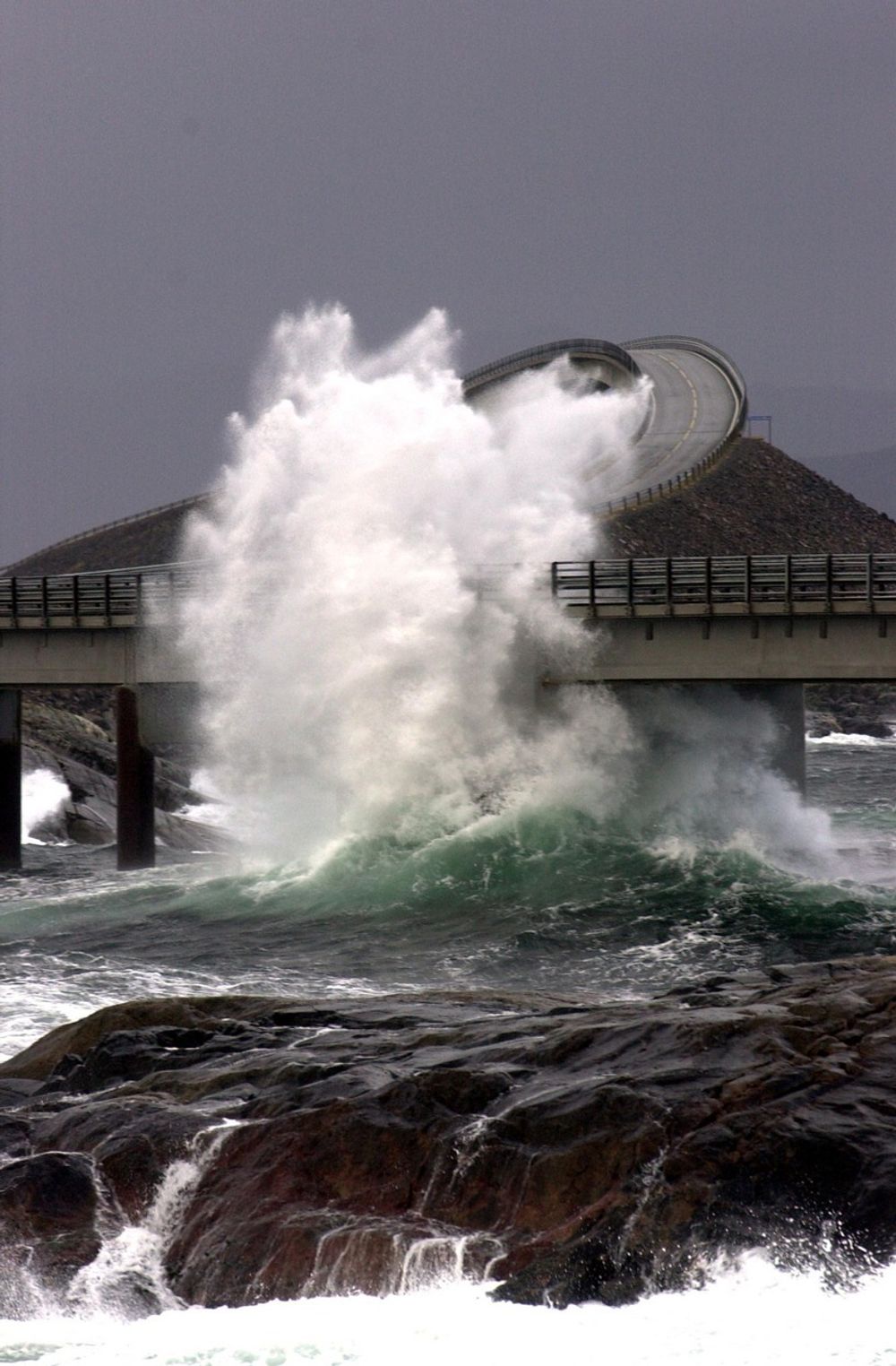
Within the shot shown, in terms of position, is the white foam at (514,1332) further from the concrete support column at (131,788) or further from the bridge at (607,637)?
the concrete support column at (131,788)

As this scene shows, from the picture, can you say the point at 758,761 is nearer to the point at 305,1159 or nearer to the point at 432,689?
the point at 432,689

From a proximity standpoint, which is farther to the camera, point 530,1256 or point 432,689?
point 432,689

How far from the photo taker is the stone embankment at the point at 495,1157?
1102 cm

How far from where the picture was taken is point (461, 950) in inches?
1019

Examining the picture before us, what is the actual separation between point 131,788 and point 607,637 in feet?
37.2

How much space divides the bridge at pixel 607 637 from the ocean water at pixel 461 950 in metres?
2.83

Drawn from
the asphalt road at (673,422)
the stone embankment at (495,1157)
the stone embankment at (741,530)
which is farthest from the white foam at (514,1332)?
the asphalt road at (673,422)

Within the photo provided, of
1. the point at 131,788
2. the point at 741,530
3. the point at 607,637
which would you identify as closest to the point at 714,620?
the point at 607,637

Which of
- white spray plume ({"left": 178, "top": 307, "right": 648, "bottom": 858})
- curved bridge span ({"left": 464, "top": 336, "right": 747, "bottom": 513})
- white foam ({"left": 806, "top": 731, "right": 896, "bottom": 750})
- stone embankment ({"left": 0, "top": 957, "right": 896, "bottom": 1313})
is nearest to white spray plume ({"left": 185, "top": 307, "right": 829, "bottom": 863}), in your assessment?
white spray plume ({"left": 178, "top": 307, "right": 648, "bottom": 858})

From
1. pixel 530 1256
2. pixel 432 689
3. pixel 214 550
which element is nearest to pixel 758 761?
pixel 432 689

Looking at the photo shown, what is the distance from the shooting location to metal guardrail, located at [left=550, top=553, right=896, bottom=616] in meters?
32.3

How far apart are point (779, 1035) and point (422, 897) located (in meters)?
17.3

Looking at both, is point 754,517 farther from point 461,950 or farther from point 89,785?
point 461,950

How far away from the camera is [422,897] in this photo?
30031mm
